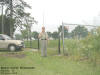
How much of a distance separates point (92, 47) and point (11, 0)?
23239 millimetres

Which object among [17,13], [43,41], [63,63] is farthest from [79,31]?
[17,13]

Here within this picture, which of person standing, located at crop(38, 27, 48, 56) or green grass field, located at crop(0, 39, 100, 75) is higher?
person standing, located at crop(38, 27, 48, 56)

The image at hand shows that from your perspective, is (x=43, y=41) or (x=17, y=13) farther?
(x=17, y=13)

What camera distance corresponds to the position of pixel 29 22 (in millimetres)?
28531

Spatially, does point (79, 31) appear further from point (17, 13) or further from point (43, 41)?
point (17, 13)

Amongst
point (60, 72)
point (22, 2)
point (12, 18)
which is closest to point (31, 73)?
point (60, 72)

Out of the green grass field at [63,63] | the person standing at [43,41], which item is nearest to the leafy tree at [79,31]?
the green grass field at [63,63]

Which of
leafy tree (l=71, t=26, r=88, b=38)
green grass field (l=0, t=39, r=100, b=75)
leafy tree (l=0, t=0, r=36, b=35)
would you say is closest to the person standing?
green grass field (l=0, t=39, r=100, b=75)

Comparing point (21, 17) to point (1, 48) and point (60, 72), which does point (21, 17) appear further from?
point (60, 72)

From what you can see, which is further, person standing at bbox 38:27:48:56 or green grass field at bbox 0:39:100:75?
person standing at bbox 38:27:48:56

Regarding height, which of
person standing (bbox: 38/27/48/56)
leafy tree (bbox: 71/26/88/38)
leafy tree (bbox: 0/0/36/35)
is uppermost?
leafy tree (bbox: 0/0/36/35)

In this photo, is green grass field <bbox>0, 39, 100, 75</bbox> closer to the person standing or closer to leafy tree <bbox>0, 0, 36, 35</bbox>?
the person standing

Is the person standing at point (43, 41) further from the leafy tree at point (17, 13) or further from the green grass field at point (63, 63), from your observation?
the leafy tree at point (17, 13)

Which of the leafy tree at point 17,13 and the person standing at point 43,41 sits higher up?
the leafy tree at point 17,13
